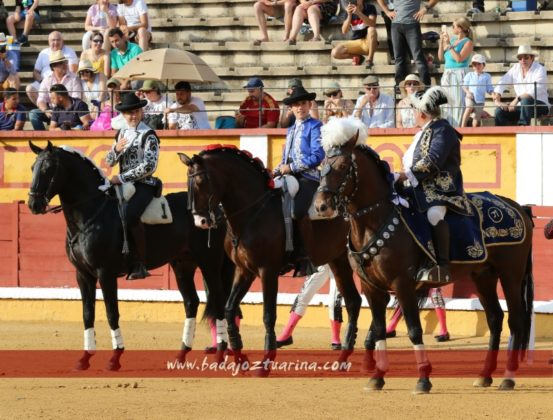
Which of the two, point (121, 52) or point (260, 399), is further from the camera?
point (121, 52)

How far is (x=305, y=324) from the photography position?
1598 cm

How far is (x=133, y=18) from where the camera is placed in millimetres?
19844

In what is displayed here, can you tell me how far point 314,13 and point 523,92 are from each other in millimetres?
4283

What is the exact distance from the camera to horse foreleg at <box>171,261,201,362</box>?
12523 millimetres

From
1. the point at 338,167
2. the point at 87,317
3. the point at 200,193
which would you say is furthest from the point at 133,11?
the point at 338,167

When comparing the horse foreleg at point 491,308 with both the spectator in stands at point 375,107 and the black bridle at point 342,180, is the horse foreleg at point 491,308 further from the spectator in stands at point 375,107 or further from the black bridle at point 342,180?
the spectator in stands at point 375,107

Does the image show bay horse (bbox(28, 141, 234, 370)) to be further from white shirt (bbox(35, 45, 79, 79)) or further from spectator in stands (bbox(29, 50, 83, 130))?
white shirt (bbox(35, 45, 79, 79))

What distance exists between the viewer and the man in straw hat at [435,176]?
1057 centimetres

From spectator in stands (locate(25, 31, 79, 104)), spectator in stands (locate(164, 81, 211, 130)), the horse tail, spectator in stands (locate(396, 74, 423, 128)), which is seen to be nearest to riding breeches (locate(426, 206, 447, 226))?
the horse tail

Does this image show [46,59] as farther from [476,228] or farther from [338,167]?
[338,167]

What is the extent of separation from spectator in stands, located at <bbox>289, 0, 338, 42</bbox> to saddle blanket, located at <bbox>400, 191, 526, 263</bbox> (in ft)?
28.1

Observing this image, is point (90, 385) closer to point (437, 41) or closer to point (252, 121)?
point (252, 121)

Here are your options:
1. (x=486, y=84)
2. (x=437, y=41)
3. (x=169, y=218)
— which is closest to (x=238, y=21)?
(x=437, y=41)

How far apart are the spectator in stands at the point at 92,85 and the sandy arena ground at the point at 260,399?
7003 mm
